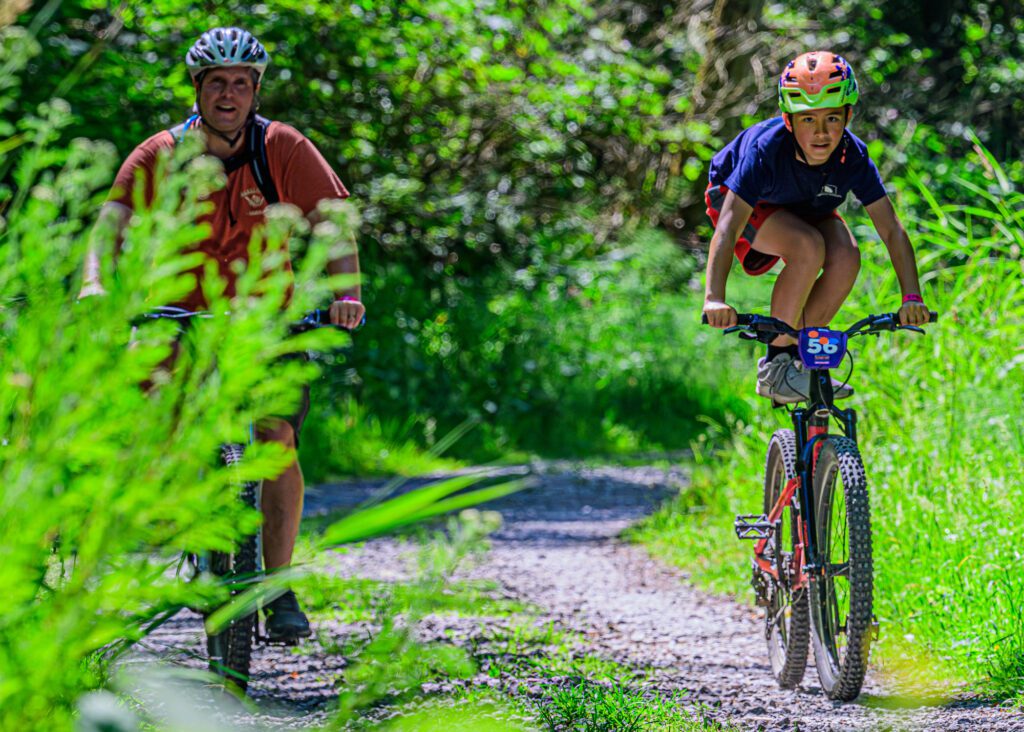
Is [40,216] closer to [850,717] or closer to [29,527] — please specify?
[29,527]

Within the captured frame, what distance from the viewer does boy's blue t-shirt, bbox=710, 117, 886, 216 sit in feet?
13.3

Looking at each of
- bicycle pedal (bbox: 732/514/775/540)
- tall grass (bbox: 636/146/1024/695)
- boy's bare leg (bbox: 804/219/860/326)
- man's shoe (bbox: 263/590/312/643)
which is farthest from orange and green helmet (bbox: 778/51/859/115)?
man's shoe (bbox: 263/590/312/643)

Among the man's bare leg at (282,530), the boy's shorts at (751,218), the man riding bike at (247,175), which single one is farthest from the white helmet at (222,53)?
the boy's shorts at (751,218)

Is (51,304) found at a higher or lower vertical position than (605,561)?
higher

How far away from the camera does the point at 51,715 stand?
1356 millimetres

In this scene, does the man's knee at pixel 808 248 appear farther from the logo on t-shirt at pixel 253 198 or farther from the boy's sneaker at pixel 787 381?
the logo on t-shirt at pixel 253 198

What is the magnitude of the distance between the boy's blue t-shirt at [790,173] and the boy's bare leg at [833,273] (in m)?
0.11

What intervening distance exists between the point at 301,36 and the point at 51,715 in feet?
31.7

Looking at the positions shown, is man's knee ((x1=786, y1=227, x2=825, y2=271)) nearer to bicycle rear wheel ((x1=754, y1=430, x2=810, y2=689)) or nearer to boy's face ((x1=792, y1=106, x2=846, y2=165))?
boy's face ((x1=792, y1=106, x2=846, y2=165))

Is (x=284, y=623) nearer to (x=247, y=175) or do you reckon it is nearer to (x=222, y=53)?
(x=247, y=175)

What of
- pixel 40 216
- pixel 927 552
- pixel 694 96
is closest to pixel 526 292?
pixel 694 96

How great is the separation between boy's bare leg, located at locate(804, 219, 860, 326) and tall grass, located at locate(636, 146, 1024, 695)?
88 centimetres

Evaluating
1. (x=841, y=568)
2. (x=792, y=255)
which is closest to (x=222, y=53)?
(x=792, y=255)

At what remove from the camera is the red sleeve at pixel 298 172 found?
4125mm
